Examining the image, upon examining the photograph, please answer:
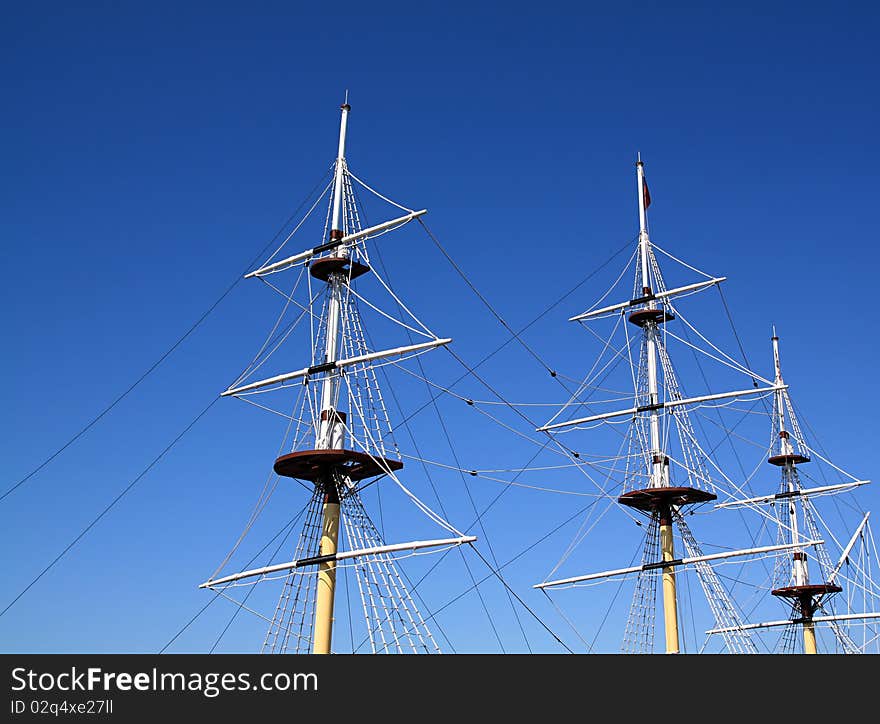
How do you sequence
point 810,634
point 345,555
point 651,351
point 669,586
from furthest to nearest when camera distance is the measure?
point 810,634
point 651,351
point 669,586
point 345,555

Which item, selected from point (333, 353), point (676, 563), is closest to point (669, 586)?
point (676, 563)

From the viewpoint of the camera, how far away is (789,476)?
80875mm

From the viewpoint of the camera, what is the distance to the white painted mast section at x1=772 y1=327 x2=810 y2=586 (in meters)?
76.9

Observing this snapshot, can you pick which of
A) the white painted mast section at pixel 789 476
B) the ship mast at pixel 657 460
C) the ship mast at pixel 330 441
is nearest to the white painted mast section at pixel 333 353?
the ship mast at pixel 330 441

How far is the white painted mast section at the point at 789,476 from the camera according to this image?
76938 mm

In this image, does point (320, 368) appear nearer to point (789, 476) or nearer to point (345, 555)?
point (345, 555)

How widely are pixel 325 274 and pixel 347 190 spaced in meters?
4.16

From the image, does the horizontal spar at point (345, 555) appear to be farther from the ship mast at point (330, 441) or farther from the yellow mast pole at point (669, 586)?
the yellow mast pole at point (669, 586)

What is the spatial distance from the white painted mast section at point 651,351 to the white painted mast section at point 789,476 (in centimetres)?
2124

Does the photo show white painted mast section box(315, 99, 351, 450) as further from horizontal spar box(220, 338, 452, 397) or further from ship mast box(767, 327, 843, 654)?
ship mast box(767, 327, 843, 654)

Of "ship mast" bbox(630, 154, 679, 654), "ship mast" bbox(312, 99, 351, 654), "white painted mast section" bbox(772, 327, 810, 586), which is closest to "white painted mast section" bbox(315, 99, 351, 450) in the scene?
"ship mast" bbox(312, 99, 351, 654)

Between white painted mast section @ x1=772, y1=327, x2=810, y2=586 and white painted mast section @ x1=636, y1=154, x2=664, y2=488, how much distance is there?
21.2 m

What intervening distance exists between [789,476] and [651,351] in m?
27.3
